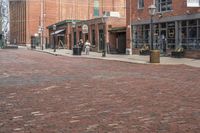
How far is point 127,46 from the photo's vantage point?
1955 inches

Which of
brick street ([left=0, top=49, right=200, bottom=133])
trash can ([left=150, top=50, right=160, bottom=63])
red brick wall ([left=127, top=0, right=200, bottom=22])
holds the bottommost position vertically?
brick street ([left=0, top=49, right=200, bottom=133])

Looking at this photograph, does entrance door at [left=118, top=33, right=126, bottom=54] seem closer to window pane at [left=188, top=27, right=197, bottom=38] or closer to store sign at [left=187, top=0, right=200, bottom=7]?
window pane at [left=188, top=27, right=197, bottom=38]

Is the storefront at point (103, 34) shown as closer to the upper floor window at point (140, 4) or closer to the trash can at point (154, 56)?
the upper floor window at point (140, 4)

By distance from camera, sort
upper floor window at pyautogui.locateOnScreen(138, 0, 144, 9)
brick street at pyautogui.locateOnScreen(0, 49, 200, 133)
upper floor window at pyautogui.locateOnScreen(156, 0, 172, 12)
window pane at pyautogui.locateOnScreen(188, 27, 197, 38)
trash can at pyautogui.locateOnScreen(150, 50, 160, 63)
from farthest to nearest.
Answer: upper floor window at pyautogui.locateOnScreen(138, 0, 144, 9)
upper floor window at pyautogui.locateOnScreen(156, 0, 172, 12)
window pane at pyautogui.locateOnScreen(188, 27, 197, 38)
trash can at pyautogui.locateOnScreen(150, 50, 160, 63)
brick street at pyautogui.locateOnScreen(0, 49, 200, 133)

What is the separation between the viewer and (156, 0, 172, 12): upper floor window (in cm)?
4179

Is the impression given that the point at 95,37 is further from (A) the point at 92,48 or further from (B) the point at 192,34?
(B) the point at 192,34

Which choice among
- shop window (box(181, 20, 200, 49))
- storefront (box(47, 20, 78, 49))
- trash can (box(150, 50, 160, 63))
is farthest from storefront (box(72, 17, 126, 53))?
trash can (box(150, 50, 160, 63))

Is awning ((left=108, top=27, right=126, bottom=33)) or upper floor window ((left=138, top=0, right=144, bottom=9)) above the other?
upper floor window ((left=138, top=0, right=144, bottom=9))

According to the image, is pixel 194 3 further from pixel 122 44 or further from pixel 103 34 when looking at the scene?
pixel 103 34

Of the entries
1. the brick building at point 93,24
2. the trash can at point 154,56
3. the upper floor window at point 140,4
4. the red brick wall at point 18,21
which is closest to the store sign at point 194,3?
the trash can at point 154,56

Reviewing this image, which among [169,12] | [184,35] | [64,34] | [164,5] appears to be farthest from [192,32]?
[64,34]

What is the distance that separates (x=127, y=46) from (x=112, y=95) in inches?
1428

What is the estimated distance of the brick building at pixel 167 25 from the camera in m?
38.1

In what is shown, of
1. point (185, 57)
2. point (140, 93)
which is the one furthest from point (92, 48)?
point (140, 93)
